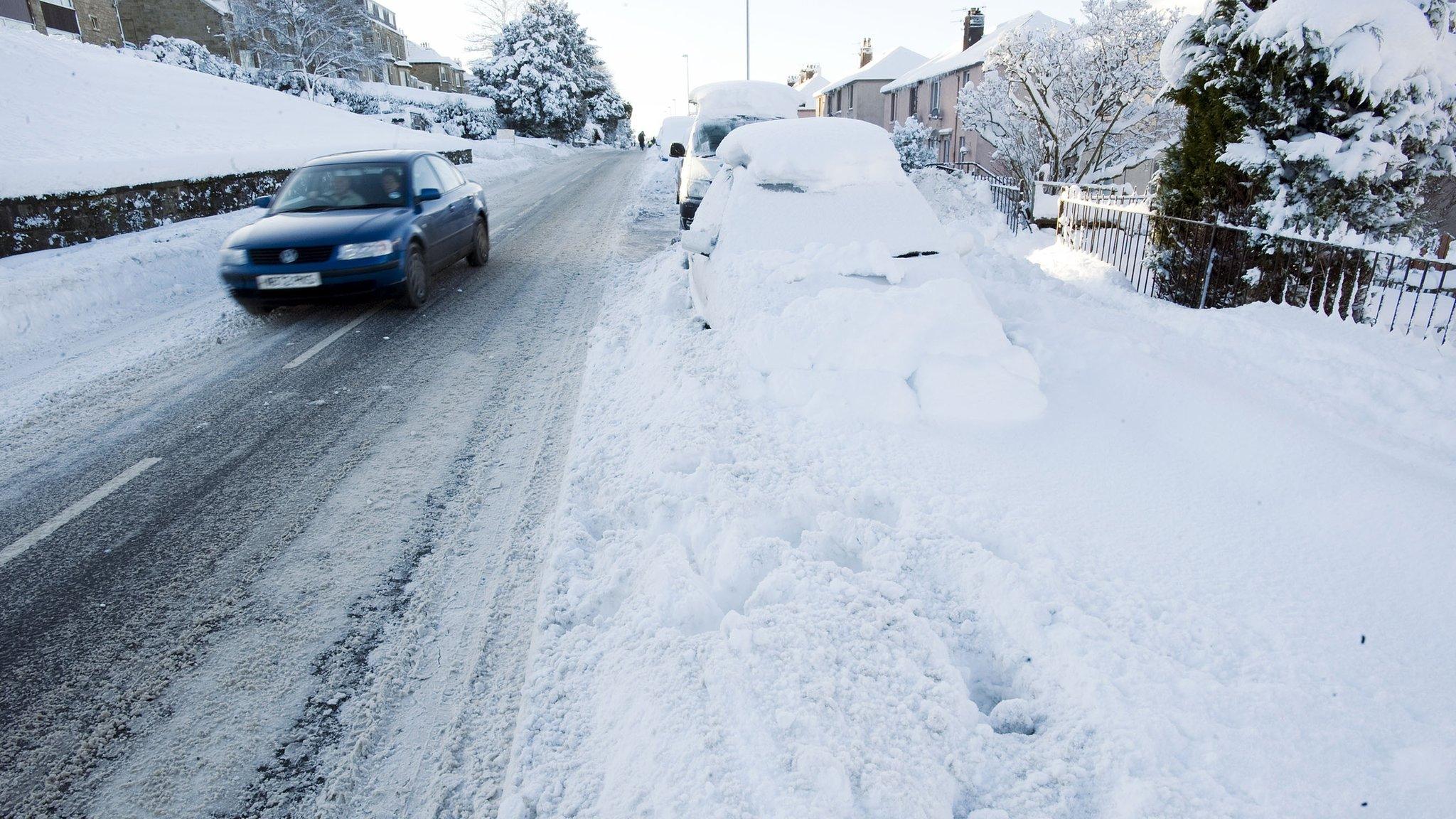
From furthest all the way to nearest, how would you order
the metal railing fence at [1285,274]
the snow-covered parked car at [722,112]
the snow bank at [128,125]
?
1. the snow-covered parked car at [722,112]
2. the snow bank at [128,125]
3. the metal railing fence at [1285,274]

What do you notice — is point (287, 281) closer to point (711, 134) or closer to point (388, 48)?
point (711, 134)

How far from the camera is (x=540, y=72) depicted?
51.5 m

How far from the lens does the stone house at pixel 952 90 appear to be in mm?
28266

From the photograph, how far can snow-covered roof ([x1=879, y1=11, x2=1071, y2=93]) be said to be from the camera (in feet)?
84.0

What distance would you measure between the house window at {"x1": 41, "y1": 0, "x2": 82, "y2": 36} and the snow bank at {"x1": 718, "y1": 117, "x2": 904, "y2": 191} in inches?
1704

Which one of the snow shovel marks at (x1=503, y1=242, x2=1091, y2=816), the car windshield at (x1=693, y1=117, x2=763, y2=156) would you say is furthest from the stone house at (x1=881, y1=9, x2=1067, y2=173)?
the snow shovel marks at (x1=503, y1=242, x2=1091, y2=816)

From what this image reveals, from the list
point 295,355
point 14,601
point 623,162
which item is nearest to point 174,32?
point 623,162

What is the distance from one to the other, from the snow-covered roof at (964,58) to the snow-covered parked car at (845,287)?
18.9 metres

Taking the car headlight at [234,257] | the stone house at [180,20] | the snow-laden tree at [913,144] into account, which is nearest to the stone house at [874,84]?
the snow-laden tree at [913,144]

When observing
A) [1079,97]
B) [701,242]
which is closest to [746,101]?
[1079,97]

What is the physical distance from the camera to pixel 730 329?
5605mm

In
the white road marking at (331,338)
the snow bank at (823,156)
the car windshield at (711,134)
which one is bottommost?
the white road marking at (331,338)

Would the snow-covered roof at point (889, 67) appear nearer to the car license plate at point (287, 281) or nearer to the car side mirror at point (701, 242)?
the car side mirror at point (701, 242)

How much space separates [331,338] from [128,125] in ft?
38.3
